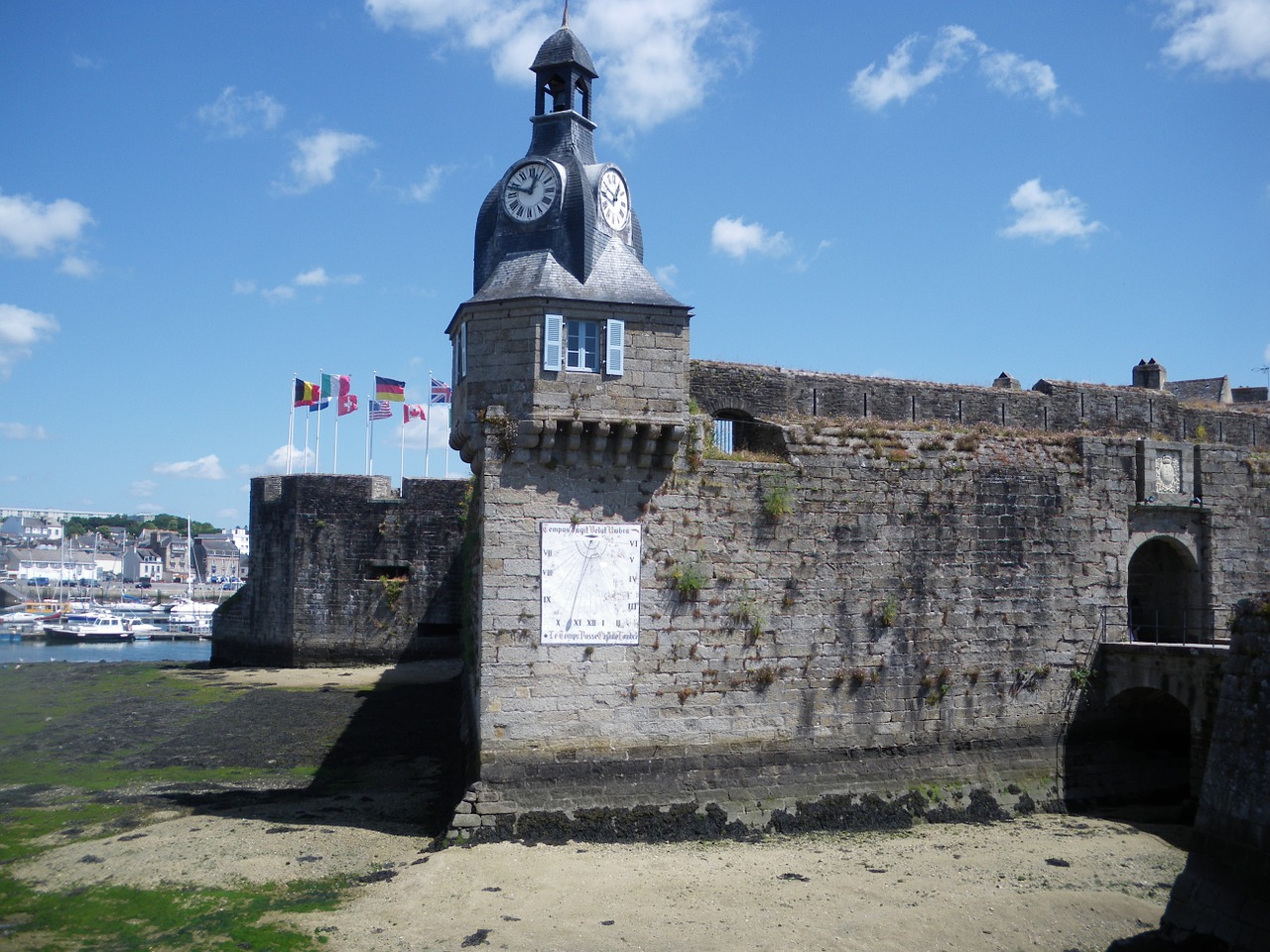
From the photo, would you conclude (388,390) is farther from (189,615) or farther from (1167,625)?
(189,615)

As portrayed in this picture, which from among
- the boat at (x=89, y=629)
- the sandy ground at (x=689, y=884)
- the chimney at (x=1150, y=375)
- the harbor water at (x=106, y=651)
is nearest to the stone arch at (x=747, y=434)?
the sandy ground at (x=689, y=884)

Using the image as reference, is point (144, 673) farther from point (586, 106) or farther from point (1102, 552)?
point (1102, 552)

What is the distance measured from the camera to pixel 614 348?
1402cm

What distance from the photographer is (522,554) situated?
44.3 ft

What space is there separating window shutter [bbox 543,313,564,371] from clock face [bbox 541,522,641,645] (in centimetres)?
227

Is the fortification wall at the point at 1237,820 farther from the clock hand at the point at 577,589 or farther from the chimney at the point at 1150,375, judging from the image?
the chimney at the point at 1150,375

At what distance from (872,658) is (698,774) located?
3308 mm

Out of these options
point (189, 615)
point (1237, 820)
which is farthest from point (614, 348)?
point (189, 615)

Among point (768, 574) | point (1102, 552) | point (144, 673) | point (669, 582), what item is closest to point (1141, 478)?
point (1102, 552)

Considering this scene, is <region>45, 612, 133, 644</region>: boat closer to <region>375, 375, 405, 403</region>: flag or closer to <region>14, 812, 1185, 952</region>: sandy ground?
<region>375, 375, 405, 403</region>: flag

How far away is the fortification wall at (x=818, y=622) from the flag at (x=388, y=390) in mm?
19897

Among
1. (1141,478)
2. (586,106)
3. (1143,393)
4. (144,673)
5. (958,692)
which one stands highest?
(586,106)

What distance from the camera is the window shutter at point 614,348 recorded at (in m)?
14.0

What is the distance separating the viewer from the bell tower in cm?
1374
